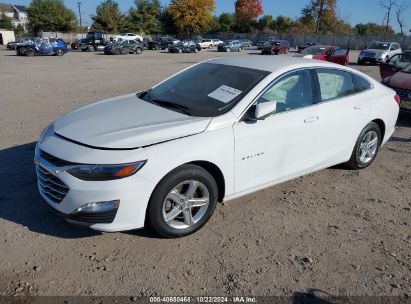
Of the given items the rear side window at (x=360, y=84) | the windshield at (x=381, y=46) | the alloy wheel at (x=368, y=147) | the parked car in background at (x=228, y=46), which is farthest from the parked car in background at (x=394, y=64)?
the parked car in background at (x=228, y=46)

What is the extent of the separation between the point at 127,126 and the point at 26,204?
5.21 ft

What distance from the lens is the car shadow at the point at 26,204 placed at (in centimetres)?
364

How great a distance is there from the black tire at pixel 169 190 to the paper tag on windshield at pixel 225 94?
2.71ft

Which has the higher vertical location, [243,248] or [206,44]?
[206,44]

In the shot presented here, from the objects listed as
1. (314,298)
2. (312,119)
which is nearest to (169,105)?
(312,119)

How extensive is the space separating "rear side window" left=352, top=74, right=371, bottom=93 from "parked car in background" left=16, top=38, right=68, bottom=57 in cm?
3384

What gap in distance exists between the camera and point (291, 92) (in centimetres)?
414

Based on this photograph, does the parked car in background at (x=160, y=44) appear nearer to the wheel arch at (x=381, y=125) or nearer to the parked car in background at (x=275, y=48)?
the parked car in background at (x=275, y=48)

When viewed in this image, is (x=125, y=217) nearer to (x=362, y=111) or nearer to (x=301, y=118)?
(x=301, y=118)

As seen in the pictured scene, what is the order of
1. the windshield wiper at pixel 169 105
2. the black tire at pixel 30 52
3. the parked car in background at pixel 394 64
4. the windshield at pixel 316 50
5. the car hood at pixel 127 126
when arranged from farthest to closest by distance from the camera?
the black tire at pixel 30 52 < the windshield at pixel 316 50 < the parked car in background at pixel 394 64 < the windshield wiper at pixel 169 105 < the car hood at pixel 127 126

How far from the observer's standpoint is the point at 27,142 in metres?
6.16

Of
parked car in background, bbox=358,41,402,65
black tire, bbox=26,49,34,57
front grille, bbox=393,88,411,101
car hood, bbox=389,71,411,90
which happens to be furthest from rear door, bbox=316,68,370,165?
black tire, bbox=26,49,34,57

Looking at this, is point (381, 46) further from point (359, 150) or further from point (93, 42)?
point (93, 42)

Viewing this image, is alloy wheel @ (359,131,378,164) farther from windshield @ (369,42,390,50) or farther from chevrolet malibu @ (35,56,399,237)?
windshield @ (369,42,390,50)
